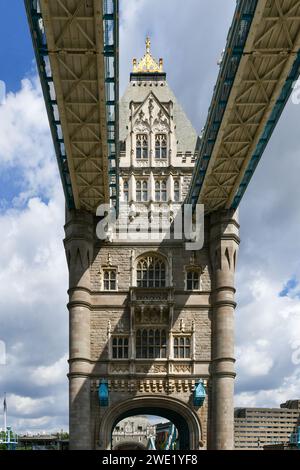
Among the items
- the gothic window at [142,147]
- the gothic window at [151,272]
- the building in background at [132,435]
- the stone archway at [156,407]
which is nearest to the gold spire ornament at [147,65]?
the gothic window at [142,147]

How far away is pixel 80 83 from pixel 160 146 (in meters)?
18.4

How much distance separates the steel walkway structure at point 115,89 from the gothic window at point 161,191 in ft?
14.2

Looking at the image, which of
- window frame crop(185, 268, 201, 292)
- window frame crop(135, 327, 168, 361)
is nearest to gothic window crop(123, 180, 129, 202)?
window frame crop(185, 268, 201, 292)

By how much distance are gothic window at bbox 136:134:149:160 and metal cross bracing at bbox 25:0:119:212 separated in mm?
5845

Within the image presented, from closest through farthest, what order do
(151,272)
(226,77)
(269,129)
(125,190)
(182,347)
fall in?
(226,77) < (269,129) < (182,347) < (151,272) < (125,190)

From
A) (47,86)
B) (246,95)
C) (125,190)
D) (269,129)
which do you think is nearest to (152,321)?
(125,190)

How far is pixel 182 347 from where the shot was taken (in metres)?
48.6

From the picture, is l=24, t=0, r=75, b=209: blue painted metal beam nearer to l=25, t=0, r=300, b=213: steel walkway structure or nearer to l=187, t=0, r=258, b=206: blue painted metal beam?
l=25, t=0, r=300, b=213: steel walkway structure

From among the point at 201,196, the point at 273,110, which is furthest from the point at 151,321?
the point at 273,110

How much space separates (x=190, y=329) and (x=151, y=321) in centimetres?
249

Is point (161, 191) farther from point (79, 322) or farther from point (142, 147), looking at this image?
point (79, 322)

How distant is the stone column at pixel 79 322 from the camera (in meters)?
46.3

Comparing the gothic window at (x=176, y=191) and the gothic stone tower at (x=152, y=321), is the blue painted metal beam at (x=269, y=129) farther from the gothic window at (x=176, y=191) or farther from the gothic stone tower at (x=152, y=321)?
the gothic window at (x=176, y=191)

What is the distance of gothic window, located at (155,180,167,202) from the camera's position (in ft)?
170
